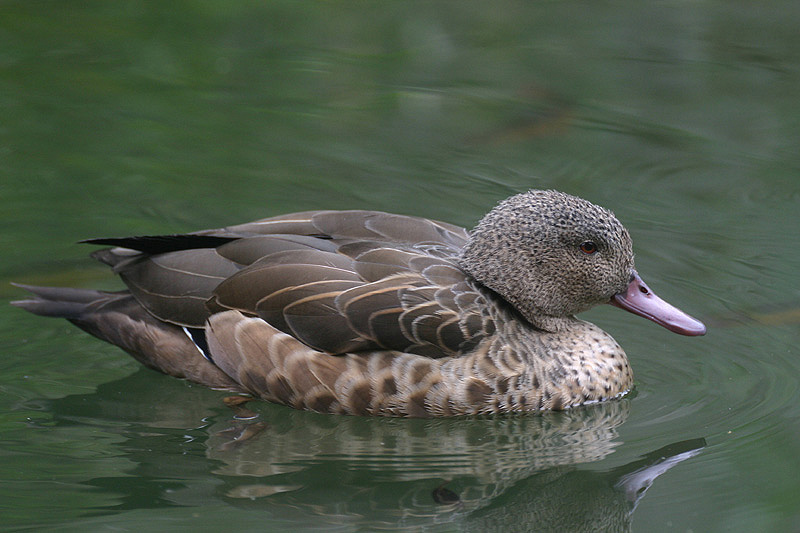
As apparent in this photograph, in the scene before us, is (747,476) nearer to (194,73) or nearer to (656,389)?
(656,389)

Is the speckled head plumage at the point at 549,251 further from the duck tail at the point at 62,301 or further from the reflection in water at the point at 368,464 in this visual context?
the duck tail at the point at 62,301

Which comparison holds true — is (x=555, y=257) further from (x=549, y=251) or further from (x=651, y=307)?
(x=651, y=307)

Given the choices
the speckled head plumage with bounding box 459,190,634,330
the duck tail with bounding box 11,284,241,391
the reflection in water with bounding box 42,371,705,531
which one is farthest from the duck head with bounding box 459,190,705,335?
the duck tail with bounding box 11,284,241,391

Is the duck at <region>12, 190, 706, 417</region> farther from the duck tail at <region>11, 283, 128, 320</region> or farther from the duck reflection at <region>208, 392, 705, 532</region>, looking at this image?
the duck reflection at <region>208, 392, 705, 532</region>

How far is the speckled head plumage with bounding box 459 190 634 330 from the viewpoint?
6582mm

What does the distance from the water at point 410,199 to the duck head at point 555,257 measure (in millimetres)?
638

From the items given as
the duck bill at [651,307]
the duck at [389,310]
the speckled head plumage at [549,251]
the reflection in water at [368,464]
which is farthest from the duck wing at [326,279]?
the duck bill at [651,307]

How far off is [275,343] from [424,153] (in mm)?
3389

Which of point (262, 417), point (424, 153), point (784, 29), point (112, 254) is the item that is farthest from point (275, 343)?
point (784, 29)

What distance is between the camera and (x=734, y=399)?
6609mm

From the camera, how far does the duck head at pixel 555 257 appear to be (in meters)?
6.58

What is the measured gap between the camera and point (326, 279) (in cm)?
652

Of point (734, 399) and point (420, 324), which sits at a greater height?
point (420, 324)

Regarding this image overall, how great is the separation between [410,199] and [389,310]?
2.57m
